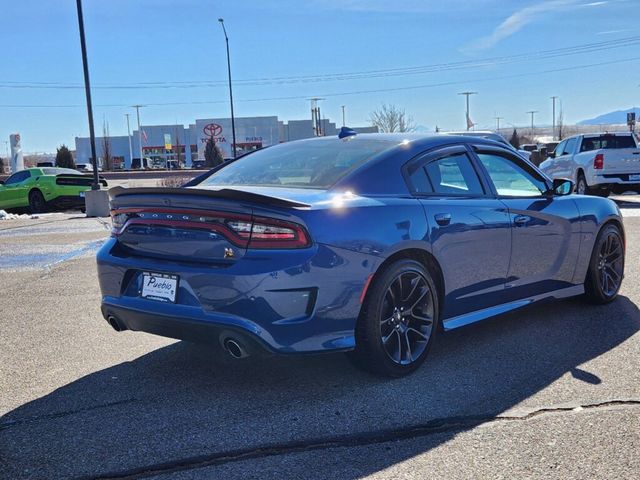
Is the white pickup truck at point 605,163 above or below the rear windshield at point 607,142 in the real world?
below

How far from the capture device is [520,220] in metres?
5.15

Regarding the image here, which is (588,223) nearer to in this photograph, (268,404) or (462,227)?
(462,227)

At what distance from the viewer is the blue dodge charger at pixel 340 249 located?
12.3 feet

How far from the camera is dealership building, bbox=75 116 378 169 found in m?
82.0

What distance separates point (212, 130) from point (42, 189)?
206 feet

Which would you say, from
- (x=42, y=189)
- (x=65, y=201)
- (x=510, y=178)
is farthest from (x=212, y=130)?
(x=510, y=178)

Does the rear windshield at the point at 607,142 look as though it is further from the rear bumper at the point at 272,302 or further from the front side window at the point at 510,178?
the rear bumper at the point at 272,302

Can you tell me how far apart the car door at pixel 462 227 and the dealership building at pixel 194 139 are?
6862 centimetres

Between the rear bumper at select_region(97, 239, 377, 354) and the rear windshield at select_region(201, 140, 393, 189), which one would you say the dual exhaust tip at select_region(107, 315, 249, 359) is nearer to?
the rear bumper at select_region(97, 239, 377, 354)

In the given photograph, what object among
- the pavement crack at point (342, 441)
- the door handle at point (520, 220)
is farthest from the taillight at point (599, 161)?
the pavement crack at point (342, 441)

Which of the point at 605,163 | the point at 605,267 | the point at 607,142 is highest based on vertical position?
the point at 607,142

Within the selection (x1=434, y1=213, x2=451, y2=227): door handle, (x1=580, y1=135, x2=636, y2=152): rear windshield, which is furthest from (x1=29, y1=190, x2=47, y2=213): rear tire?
(x1=434, y1=213, x2=451, y2=227): door handle

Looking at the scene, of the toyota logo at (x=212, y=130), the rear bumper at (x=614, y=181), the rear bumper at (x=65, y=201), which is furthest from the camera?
the toyota logo at (x=212, y=130)

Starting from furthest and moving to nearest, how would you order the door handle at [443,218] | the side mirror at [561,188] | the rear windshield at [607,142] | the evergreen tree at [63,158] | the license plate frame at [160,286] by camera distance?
the evergreen tree at [63,158], the rear windshield at [607,142], the side mirror at [561,188], the door handle at [443,218], the license plate frame at [160,286]
